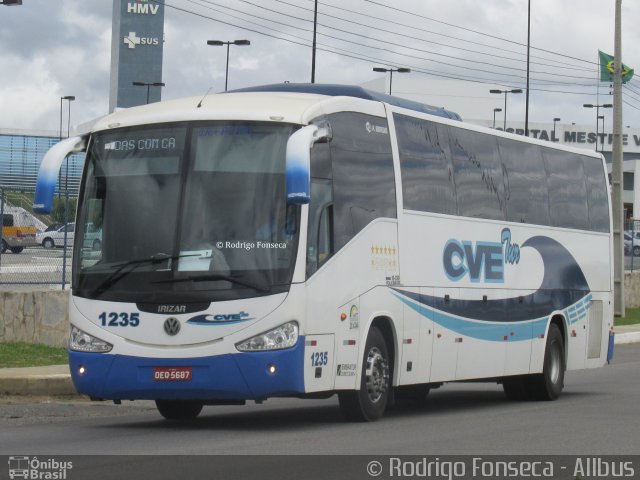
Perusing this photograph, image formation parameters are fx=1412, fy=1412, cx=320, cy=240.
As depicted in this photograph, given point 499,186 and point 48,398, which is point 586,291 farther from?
point 48,398

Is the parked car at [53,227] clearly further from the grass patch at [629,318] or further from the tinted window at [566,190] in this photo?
the grass patch at [629,318]

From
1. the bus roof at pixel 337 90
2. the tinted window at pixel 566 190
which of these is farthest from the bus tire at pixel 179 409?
the tinted window at pixel 566 190

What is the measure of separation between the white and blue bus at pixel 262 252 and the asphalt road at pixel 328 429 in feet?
1.41

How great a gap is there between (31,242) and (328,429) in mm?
10253

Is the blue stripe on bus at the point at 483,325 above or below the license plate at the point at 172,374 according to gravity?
above

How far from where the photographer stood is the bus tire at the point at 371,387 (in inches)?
545

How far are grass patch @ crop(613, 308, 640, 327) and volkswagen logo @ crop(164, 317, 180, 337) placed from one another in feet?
85.6

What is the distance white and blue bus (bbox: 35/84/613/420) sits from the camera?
41.8 ft

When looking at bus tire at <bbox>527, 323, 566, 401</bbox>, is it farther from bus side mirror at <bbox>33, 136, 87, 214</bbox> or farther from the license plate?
bus side mirror at <bbox>33, 136, 87, 214</bbox>

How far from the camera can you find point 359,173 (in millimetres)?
14055
